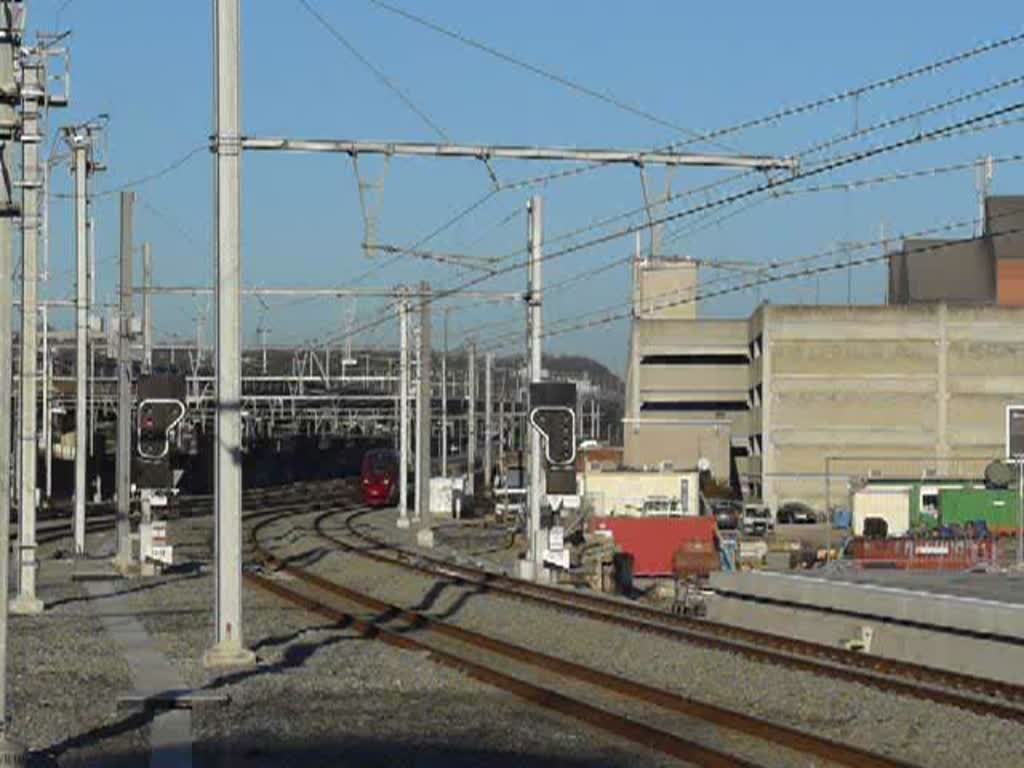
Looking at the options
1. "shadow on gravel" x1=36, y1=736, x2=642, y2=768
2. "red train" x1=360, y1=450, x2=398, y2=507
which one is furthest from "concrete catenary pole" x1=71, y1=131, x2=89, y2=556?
"red train" x1=360, y1=450, x2=398, y2=507

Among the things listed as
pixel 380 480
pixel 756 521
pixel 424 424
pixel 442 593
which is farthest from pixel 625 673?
pixel 380 480

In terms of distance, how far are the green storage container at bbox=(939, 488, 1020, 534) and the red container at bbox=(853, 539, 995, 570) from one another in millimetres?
17381

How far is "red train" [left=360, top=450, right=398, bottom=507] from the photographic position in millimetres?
90188

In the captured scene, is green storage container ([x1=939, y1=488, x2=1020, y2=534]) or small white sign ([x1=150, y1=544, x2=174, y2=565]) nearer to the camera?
small white sign ([x1=150, y1=544, x2=174, y2=565])

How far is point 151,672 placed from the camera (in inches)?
837

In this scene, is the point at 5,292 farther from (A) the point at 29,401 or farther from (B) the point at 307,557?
(B) the point at 307,557

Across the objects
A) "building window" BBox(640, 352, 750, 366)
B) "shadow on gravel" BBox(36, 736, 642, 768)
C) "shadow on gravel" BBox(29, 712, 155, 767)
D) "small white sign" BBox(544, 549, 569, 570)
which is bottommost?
"shadow on gravel" BBox(29, 712, 155, 767)

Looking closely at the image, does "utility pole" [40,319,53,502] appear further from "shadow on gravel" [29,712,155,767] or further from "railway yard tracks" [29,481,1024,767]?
"shadow on gravel" [29,712,155,767]

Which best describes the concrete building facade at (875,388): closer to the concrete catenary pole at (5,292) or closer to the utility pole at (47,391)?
the utility pole at (47,391)

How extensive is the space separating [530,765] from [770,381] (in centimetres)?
9271

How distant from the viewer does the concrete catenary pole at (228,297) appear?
2100 centimetres

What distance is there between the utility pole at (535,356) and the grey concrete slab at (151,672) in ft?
28.1

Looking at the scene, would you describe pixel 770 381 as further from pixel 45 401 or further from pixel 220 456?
pixel 220 456

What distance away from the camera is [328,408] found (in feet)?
377
